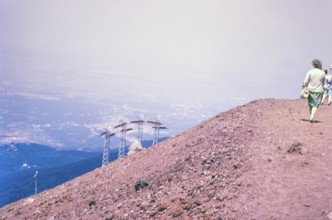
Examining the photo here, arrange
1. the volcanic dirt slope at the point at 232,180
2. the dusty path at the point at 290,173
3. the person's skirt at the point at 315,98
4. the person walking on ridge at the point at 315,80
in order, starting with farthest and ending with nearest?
the person's skirt at the point at 315,98
the person walking on ridge at the point at 315,80
the volcanic dirt slope at the point at 232,180
the dusty path at the point at 290,173

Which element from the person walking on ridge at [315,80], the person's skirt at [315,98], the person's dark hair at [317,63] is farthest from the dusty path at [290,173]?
the person's dark hair at [317,63]

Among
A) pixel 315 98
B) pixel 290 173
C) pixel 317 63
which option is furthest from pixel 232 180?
pixel 317 63

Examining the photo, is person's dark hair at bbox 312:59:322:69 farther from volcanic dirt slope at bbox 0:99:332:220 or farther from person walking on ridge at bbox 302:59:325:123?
volcanic dirt slope at bbox 0:99:332:220

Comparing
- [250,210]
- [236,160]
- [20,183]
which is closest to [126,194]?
[236,160]

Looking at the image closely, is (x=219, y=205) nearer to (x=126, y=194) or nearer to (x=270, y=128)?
(x=126, y=194)

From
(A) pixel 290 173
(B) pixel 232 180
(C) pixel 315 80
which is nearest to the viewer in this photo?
(A) pixel 290 173

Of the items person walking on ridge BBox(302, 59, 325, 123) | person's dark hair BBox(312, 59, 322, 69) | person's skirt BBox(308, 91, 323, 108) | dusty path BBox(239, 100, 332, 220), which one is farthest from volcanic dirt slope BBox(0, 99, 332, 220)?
person's dark hair BBox(312, 59, 322, 69)

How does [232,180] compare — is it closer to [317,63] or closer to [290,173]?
[290,173]

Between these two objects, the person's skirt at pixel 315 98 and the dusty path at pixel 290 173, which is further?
the person's skirt at pixel 315 98

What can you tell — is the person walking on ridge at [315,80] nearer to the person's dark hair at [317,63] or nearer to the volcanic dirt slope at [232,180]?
the person's dark hair at [317,63]
